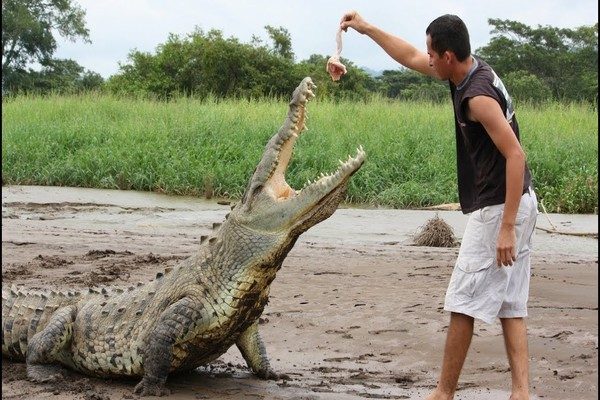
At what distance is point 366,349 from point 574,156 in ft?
35.5

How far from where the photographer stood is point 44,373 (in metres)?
4.30

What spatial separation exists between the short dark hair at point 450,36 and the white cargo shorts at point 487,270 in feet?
2.04

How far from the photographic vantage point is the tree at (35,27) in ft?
93.7

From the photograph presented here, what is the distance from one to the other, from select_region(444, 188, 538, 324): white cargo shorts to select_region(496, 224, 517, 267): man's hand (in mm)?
77

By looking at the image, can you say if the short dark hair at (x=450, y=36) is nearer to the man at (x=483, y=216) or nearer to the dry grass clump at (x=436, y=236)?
the man at (x=483, y=216)

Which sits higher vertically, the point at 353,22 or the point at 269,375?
the point at 353,22

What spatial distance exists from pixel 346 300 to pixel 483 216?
2.50 m

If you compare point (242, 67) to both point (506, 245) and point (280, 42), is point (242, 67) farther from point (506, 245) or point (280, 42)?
point (506, 245)

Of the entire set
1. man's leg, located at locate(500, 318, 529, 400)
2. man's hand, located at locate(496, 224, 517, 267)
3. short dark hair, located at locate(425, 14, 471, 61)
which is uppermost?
short dark hair, located at locate(425, 14, 471, 61)

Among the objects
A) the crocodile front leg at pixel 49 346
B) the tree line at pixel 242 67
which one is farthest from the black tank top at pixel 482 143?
the tree line at pixel 242 67

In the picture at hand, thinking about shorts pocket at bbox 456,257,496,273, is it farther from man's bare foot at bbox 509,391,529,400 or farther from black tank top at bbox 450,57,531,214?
man's bare foot at bbox 509,391,529,400

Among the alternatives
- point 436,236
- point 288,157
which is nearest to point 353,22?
point 288,157

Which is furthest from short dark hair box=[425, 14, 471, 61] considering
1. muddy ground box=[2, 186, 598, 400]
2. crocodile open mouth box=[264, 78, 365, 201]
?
muddy ground box=[2, 186, 598, 400]

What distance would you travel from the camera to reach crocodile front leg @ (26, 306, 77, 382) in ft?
14.1
